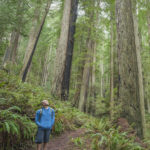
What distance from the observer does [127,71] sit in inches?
152

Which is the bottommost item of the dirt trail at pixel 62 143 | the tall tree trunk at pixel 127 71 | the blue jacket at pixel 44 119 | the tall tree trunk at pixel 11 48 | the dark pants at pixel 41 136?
the dirt trail at pixel 62 143

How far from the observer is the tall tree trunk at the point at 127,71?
3695 millimetres

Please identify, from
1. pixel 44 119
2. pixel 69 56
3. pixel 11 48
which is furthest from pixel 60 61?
pixel 11 48

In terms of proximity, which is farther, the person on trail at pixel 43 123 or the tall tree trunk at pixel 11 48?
the tall tree trunk at pixel 11 48

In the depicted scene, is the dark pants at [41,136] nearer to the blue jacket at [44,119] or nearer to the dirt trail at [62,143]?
the blue jacket at [44,119]

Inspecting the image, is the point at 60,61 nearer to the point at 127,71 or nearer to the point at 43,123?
the point at 127,71

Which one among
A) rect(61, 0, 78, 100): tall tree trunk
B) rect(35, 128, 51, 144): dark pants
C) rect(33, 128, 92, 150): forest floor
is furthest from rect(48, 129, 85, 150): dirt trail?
rect(61, 0, 78, 100): tall tree trunk

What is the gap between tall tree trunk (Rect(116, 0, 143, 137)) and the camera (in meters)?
3.70

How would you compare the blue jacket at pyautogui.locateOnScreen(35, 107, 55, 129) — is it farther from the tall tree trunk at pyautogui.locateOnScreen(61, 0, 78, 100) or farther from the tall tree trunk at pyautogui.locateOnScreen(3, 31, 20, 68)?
the tall tree trunk at pyautogui.locateOnScreen(3, 31, 20, 68)

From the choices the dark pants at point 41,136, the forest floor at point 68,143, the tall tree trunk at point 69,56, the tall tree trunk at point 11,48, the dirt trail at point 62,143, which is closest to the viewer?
the dark pants at point 41,136

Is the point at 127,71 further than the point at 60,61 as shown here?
No

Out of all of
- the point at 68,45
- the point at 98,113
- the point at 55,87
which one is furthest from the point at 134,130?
the point at 98,113

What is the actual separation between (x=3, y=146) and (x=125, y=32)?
13.8 ft

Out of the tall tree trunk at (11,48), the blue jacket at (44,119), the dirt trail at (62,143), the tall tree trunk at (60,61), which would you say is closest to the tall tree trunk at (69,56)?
the tall tree trunk at (60,61)
